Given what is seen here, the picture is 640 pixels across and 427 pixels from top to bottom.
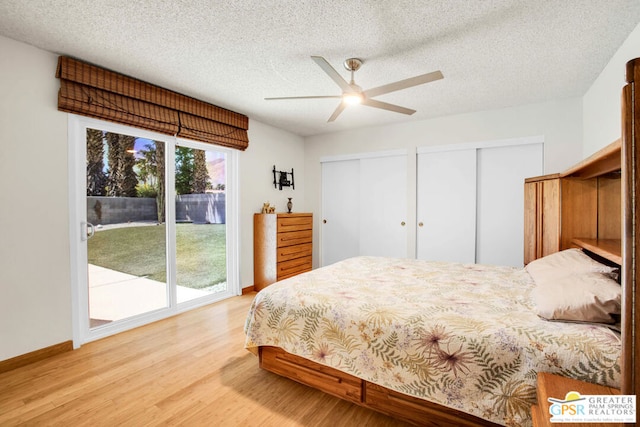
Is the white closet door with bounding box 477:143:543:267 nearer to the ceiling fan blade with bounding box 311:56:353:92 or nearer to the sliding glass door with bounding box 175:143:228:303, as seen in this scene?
the ceiling fan blade with bounding box 311:56:353:92

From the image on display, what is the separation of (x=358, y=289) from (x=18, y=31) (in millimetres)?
2905

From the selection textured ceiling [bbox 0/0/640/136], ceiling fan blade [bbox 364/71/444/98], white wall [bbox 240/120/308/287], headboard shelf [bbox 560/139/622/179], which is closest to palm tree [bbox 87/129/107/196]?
textured ceiling [bbox 0/0/640/136]

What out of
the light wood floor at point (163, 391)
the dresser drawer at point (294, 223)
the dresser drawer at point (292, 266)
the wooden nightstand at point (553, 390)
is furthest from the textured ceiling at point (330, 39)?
the light wood floor at point (163, 391)

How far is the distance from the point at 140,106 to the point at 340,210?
3.01 meters

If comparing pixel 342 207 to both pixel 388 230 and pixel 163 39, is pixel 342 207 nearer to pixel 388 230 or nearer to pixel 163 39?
pixel 388 230

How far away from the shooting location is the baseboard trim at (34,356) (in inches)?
80.9

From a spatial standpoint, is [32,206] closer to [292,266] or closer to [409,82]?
[292,266]

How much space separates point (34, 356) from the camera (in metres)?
2.18

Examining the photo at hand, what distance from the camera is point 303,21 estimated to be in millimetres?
1848

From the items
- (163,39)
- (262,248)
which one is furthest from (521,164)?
(163,39)

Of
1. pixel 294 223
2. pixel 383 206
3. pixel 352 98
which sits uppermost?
pixel 352 98

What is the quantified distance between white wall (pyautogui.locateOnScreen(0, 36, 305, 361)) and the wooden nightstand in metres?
3.13

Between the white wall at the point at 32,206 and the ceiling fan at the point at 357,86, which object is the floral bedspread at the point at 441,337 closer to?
the ceiling fan at the point at 357,86

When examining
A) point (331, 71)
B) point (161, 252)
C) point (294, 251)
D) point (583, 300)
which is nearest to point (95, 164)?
point (161, 252)
